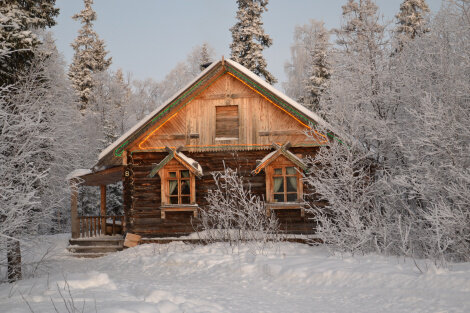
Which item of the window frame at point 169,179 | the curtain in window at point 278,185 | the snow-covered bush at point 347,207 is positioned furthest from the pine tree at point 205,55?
the snow-covered bush at point 347,207

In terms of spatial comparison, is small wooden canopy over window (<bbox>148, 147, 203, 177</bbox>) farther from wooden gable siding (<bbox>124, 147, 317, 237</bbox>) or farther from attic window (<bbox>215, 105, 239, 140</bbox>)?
attic window (<bbox>215, 105, 239, 140</bbox>)

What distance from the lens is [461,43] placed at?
13422 millimetres

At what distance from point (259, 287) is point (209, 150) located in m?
7.10

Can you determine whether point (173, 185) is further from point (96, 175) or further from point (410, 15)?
point (410, 15)

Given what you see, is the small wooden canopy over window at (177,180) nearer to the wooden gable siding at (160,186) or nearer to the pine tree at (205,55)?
the wooden gable siding at (160,186)

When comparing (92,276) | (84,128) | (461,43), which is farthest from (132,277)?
(84,128)

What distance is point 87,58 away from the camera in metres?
35.8

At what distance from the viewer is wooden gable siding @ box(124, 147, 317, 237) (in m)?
14.2

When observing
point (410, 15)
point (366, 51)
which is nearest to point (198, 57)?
point (410, 15)

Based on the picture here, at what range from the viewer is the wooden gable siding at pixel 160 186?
14.2 meters

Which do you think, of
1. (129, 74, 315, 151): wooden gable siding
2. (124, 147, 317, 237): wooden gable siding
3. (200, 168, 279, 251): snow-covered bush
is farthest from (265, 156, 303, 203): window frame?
(129, 74, 315, 151): wooden gable siding

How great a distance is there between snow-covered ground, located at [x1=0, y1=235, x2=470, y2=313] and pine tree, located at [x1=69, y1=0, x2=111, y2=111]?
27.1m

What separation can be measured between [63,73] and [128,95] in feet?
59.3

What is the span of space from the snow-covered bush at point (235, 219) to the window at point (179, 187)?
854 millimetres
